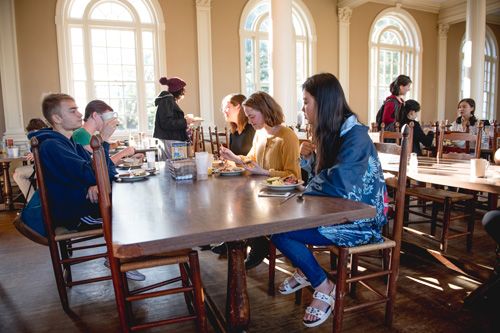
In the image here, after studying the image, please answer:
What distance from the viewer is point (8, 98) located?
17.9ft

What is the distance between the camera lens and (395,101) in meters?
4.30

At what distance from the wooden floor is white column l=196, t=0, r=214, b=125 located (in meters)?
4.22

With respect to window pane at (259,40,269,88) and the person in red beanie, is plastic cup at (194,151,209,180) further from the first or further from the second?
window pane at (259,40,269,88)

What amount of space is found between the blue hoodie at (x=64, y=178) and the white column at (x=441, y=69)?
9.04 meters

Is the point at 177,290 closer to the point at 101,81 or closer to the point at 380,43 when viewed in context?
the point at 101,81

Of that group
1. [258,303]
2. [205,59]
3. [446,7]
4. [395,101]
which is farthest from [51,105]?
[446,7]

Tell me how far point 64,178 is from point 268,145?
48.5 inches

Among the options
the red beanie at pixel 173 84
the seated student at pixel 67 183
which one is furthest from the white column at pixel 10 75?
the seated student at pixel 67 183

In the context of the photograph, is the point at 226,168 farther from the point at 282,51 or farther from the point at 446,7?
the point at 446,7

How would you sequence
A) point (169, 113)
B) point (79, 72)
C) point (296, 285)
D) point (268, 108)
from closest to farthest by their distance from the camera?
point (296, 285) < point (268, 108) < point (169, 113) < point (79, 72)

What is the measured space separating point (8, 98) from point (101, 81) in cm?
137

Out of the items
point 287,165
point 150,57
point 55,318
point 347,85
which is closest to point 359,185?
point 287,165

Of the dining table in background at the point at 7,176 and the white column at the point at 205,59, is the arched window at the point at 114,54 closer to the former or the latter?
the white column at the point at 205,59

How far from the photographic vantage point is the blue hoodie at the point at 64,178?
6.42ft
